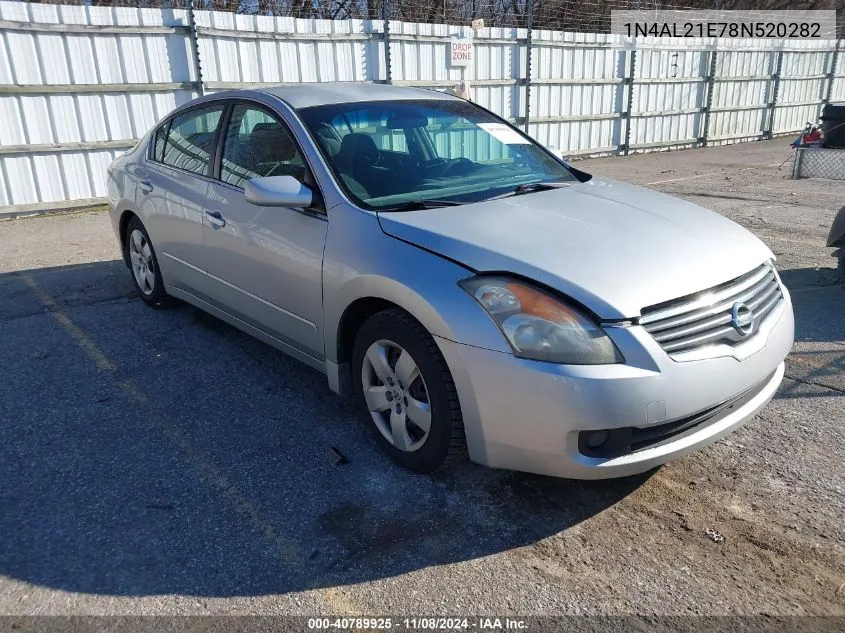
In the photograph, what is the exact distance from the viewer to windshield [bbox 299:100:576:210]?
3.48 m

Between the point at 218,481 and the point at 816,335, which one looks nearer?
the point at 218,481

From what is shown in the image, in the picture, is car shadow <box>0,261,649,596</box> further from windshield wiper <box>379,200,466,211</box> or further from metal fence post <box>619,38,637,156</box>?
metal fence post <box>619,38,637,156</box>

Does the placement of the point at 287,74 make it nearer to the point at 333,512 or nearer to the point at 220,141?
the point at 220,141

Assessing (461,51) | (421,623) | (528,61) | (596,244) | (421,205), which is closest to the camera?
(421,623)

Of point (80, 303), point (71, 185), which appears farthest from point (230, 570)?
point (71, 185)

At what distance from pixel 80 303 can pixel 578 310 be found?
4.61m

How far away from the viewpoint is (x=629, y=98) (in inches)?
623

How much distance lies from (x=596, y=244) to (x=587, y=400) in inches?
29.3

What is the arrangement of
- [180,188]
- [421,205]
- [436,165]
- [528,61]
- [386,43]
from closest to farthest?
[421,205] < [436,165] < [180,188] < [386,43] < [528,61]

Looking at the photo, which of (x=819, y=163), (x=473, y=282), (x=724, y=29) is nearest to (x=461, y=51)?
(x=819, y=163)

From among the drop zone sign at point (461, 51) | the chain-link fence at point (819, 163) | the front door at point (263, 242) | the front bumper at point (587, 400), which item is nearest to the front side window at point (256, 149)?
the front door at point (263, 242)

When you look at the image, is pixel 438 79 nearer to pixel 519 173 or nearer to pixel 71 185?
pixel 71 185

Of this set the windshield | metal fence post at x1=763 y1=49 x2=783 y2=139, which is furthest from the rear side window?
metal fence post at x1=763 y1=49 x2=783 y2=139

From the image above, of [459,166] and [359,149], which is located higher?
[359,149]
